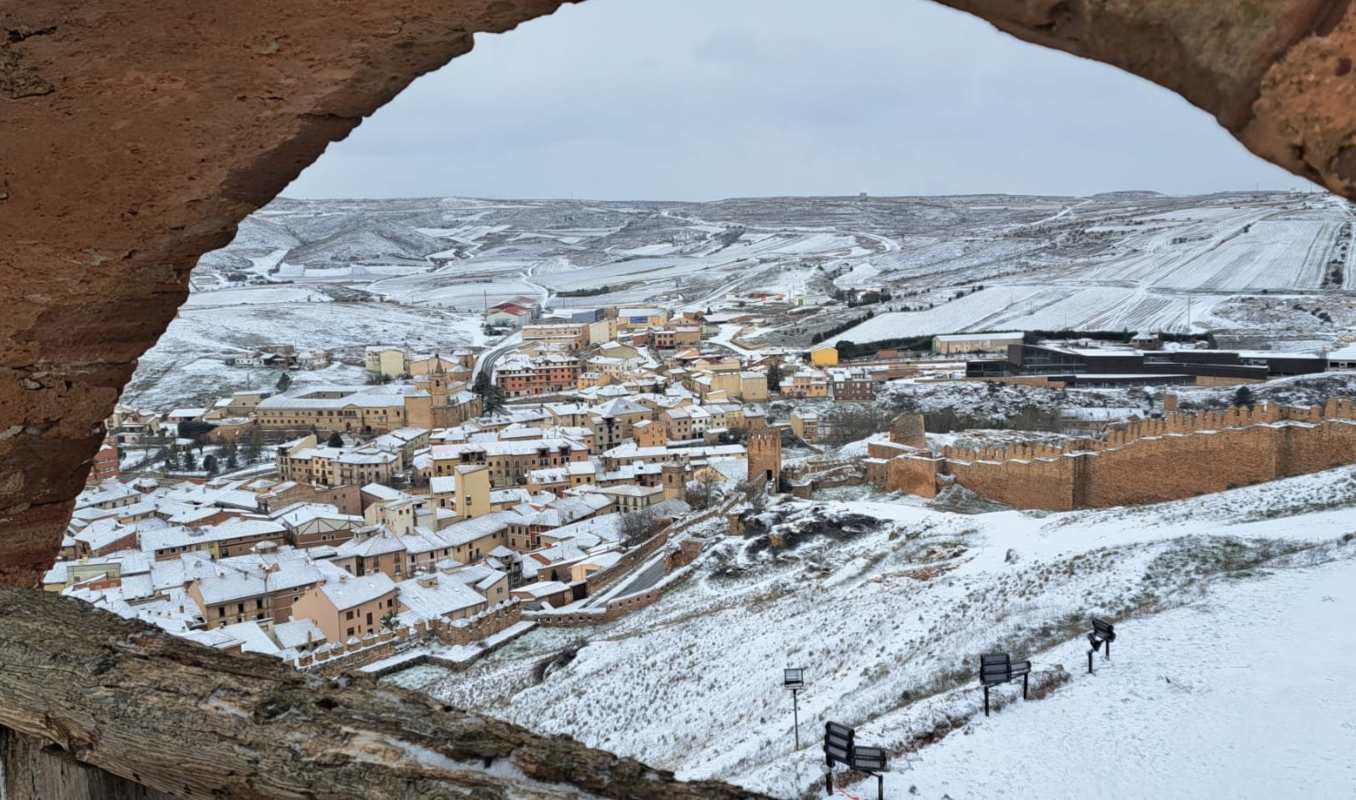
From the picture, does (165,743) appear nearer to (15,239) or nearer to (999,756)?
(15,239)

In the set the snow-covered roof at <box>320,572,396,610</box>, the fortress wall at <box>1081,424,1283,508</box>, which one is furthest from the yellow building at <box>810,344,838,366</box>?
the fortress wall at <box>1081,424,1283,508</box>

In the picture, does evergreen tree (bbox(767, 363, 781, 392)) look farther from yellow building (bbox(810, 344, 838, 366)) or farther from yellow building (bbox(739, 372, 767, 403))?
yellow building (bbox(810, 344, 838, 366))

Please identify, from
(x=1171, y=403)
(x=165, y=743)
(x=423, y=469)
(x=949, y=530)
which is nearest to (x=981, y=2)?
(x=165, y=743)

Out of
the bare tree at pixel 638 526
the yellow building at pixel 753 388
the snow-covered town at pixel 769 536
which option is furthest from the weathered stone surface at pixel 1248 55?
the yellow building at pixel 753 388

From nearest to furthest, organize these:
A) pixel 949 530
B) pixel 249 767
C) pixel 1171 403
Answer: pixel 249 767 → pixel 949 530 → pixel 1171 403

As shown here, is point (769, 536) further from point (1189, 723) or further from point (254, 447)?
point (254, 447)

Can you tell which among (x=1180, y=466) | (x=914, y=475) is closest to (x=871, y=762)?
(x=1180, y=466)
